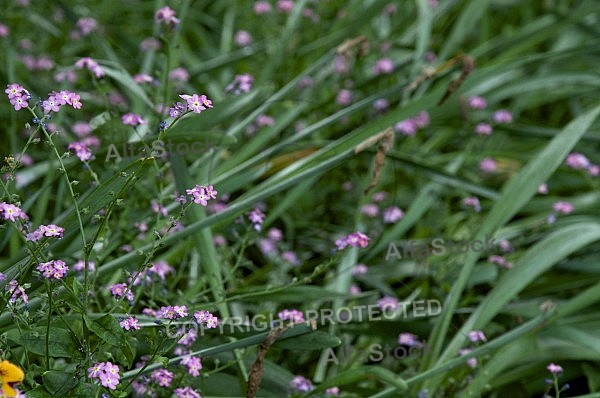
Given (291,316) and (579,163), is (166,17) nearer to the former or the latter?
(291,316)

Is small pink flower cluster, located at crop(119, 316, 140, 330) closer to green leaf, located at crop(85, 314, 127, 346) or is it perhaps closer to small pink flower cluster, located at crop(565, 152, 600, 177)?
green leaf, located at crop(85, 314, 127, 346)

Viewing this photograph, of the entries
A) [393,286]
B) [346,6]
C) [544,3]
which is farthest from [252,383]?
[544,3]

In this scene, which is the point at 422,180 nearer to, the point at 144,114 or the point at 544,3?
the point at 144,114

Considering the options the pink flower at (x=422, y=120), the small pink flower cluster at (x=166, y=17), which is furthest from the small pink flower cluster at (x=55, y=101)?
the pink flower at (x=422, y=120)

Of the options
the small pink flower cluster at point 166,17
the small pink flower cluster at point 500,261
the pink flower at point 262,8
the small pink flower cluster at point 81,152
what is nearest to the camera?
the small pink flower cluster at point 81,152

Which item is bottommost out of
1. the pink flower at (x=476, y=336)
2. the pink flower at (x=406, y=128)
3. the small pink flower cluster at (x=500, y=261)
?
the pink flower at (x=476, y=336)

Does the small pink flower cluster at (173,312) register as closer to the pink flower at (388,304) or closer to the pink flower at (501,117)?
the pink flower at (388,304)

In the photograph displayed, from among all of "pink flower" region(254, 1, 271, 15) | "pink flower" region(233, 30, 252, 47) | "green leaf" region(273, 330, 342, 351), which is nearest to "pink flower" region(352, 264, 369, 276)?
"green leaf" region(273, 330, 342, 351)
